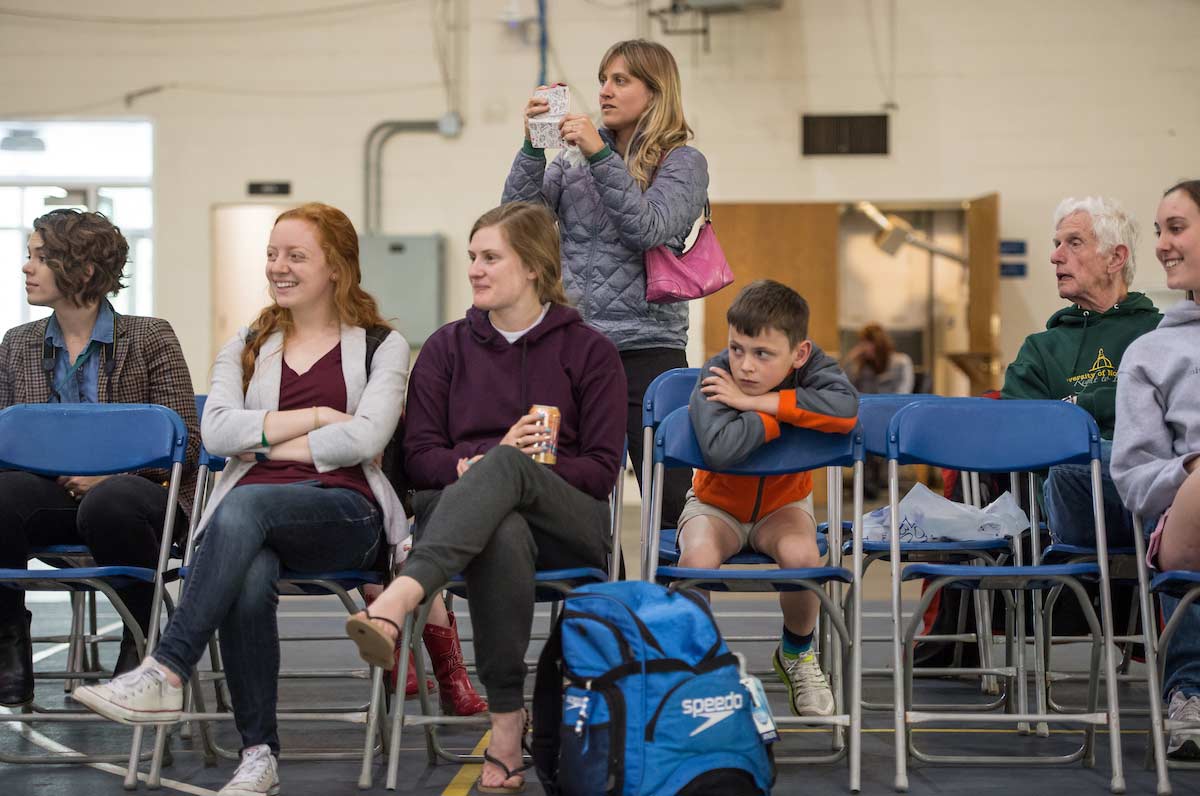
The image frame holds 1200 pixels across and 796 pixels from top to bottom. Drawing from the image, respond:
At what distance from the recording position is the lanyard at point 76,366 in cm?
342

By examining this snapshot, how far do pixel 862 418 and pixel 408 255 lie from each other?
22.0ft

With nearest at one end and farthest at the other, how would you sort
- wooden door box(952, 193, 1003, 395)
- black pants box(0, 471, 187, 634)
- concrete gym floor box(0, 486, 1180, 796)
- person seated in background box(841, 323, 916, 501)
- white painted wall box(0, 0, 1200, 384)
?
concrete gym floor box(0, 486, 1180, 796), black pants box(0, 471, 187, 634), wooden door box(952, 193, 1003, 395), white painted wall box(0, 0, 1200, 384), person seated in background box(841, 323, 916, 501)

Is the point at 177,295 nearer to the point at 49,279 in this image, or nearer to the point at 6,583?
the point at 49,279

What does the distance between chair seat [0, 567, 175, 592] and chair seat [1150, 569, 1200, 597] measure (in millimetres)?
2209

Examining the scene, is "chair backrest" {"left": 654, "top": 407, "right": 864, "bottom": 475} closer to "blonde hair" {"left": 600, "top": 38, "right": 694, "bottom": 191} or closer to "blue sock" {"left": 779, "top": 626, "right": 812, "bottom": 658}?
"blue sock" {"left": 779, "top": 626, "right": 812, "bottom": 658}

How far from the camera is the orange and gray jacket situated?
2854 millimetres

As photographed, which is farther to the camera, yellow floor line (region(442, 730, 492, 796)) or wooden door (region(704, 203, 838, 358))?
wooden door (region(704, 203, 838, 358))

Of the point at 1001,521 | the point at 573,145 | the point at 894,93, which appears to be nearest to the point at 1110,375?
the point at 1001,521

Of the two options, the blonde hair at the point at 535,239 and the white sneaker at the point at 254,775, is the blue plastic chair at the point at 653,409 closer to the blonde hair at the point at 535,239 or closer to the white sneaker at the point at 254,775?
the blonde hair at the point at 535,239

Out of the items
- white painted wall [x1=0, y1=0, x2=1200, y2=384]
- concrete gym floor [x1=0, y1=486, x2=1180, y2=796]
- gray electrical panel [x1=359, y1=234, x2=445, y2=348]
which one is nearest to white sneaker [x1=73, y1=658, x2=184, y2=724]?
concrete gym floor [x1=0, y1=486, x2=1180, y2=796]

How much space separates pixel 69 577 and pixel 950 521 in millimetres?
2114

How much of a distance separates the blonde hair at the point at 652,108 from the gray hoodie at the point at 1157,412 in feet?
4.13

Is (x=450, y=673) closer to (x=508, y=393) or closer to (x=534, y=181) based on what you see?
(x=508, y=393)

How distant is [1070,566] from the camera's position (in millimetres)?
2770
